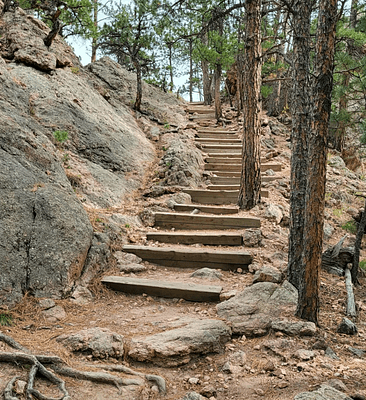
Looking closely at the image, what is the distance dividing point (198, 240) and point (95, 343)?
331cm

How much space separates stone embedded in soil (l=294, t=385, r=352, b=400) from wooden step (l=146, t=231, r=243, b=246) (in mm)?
3665

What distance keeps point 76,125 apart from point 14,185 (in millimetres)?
4706

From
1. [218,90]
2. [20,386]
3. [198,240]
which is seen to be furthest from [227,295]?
[218,90]

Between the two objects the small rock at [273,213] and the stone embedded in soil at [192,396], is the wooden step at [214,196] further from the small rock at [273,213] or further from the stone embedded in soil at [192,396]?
the stone embedded in soil at [192,396]

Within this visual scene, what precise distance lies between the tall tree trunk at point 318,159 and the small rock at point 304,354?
2.00ft

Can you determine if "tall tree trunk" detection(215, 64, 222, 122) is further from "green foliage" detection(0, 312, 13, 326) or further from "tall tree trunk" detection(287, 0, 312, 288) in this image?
"green foliage" detection(0, 312, 13, 326)

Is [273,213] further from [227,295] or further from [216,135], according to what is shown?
[216,135]

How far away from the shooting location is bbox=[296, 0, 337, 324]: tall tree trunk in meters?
3.60

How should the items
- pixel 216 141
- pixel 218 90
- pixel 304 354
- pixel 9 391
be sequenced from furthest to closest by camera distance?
pixel 218 90
pixel 216 141
pixel 304 354
pixel 9 391

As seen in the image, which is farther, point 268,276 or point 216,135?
point 216,135

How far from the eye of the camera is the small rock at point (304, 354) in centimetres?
330

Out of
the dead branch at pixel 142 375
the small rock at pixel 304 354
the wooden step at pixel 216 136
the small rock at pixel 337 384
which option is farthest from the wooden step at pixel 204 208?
the wooden step at pixel 216 136

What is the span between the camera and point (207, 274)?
5.31 m

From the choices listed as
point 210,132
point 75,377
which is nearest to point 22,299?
point 75,377
